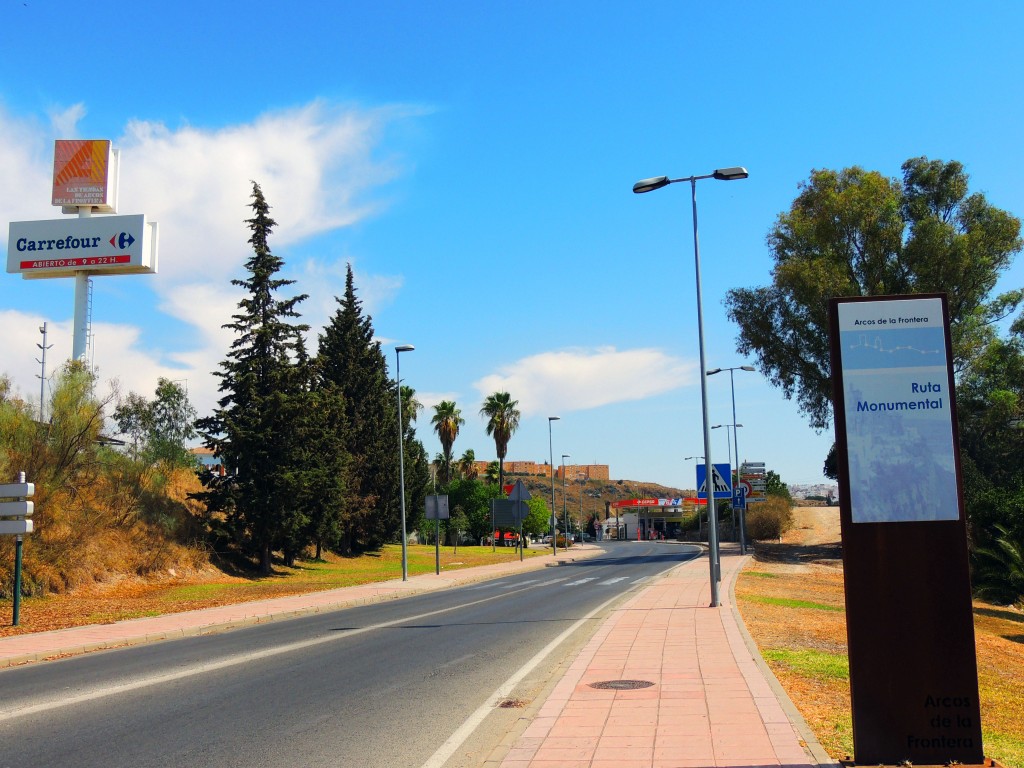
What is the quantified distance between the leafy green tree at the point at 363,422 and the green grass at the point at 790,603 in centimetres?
3048

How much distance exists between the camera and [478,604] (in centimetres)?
2278

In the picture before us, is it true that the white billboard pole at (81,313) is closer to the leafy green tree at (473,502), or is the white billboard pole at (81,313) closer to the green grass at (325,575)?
the green grass at (325,575)

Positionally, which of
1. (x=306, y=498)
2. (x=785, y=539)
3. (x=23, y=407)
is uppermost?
(x=23, y=407)

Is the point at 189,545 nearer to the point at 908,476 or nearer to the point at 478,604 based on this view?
the point at 478,604

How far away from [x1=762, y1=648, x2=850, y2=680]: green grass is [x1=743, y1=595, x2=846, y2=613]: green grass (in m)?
8.84

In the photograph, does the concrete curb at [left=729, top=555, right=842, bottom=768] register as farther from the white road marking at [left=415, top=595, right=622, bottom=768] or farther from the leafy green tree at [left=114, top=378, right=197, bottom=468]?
the leafy green tree at [left=114, top=378, right=197, bottom=468]

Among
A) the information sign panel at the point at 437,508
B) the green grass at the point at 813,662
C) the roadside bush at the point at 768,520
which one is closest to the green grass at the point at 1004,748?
the green grass at the point at 813,662

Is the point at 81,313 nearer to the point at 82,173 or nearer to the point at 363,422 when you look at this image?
the point at 82,173

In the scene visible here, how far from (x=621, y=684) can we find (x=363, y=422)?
42.3 m

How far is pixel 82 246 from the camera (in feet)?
122

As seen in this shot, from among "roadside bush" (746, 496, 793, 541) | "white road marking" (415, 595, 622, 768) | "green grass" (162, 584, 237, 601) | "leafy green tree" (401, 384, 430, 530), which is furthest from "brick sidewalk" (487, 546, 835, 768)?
"roadside bush" (746, 496, 793, 541)

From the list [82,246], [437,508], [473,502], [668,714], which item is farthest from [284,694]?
[473,502]

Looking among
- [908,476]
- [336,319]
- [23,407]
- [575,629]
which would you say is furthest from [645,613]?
[336,319]

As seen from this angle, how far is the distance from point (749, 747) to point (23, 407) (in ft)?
86.2
